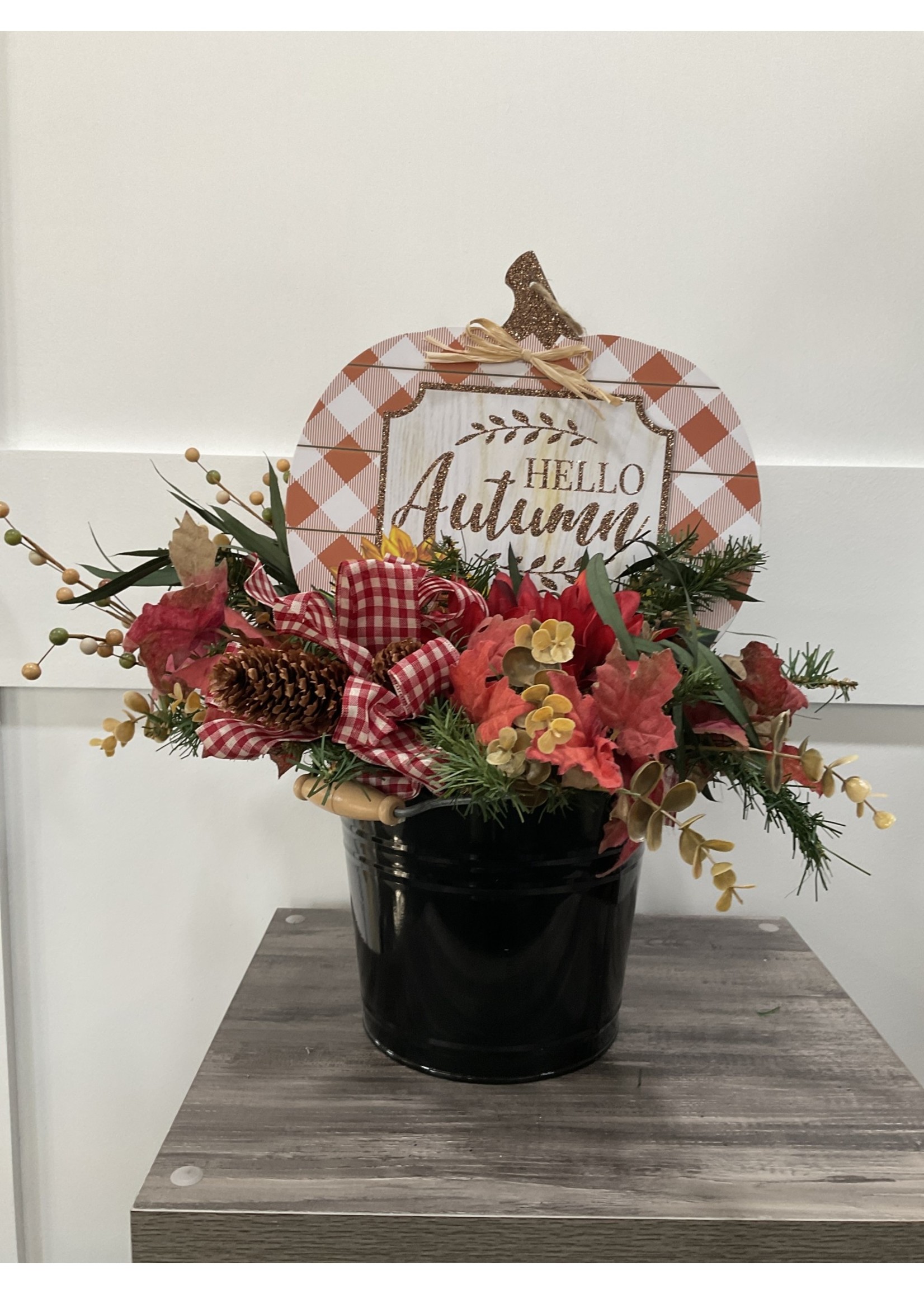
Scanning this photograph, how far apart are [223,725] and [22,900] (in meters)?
0.62

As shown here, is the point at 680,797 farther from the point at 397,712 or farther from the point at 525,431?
the point at 525,431

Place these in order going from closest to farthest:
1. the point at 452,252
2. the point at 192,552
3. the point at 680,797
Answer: the point at 680,797, the point at 192,552, the point at 452,252

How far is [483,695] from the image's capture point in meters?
0.52

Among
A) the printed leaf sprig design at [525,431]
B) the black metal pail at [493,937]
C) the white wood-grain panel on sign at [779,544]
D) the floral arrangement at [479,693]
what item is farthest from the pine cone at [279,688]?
the white wood-grain panel on sign at [779,544]

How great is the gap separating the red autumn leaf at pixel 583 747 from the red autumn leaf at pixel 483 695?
0.02 metres

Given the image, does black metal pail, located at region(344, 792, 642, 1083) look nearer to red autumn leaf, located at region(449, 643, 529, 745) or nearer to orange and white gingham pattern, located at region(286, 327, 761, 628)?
red autumn leaf, located at region(449, 643, 529, 745)

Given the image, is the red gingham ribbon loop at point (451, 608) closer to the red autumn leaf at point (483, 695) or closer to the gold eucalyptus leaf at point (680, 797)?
the red autumn leaf at point (483, 695)

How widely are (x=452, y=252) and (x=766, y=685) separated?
575mm

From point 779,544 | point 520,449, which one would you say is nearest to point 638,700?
point 520,449

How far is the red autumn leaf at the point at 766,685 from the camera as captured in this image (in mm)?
532

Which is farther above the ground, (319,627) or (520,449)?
(520,449)

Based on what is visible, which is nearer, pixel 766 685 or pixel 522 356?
pixel 766 685

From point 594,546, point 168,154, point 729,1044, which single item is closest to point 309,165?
point 168,154

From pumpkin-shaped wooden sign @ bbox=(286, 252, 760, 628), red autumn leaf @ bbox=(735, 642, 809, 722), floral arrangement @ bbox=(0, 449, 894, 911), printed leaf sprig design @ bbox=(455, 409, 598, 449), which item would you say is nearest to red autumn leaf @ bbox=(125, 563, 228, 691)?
floral arrangement @ bbox=(0, 449, 894, 911)
